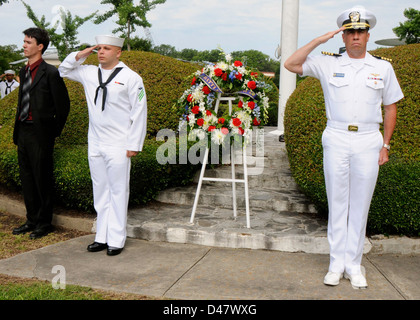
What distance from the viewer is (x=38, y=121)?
524 cm

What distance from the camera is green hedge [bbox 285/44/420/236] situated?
4.79m

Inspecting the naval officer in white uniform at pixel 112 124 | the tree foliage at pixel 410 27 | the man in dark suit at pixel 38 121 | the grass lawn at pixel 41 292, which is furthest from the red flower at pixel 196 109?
the tree foliage at pixel 410 27

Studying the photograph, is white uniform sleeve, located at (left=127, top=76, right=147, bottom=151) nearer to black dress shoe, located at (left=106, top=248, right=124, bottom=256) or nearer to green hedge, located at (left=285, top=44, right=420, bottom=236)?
black dress shoe, located at (left=106, top=248, right=124, bottom=256)

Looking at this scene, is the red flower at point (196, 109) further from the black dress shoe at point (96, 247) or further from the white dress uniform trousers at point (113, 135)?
the black dress shoe at point (96, 247)

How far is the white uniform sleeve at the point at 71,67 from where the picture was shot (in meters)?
4.78

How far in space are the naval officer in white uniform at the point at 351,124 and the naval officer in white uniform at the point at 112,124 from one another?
169 cm

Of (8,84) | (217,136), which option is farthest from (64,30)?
(217,136)

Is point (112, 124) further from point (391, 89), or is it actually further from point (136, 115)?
point (391, 89)

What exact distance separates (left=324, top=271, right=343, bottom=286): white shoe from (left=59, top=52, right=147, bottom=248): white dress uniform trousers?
7.08ft

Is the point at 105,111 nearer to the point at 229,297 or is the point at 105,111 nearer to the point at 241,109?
the point at 241,109

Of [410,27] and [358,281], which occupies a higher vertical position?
[410,27]

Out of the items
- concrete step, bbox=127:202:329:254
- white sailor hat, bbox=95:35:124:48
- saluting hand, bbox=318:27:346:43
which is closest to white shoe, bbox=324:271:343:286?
concrete step, bbox=127:202:329:254

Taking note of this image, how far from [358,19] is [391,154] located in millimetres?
1971
